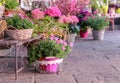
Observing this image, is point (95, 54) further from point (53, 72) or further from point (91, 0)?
point (91, 0)

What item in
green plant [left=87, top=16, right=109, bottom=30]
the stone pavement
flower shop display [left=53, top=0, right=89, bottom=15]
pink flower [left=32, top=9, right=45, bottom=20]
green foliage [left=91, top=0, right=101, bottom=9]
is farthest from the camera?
green foliage [left=91, top=0, right=101, bottom=9]

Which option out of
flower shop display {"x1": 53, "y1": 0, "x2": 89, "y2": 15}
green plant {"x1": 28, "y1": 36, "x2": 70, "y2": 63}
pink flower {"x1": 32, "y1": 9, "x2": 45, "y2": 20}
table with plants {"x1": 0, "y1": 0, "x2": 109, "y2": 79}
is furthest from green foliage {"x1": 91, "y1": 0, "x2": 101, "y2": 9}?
green plant {"x1": 28, "y1": 36, "x2": 70, "y2": 63}

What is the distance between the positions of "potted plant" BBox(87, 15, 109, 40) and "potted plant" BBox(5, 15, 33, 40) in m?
3.51

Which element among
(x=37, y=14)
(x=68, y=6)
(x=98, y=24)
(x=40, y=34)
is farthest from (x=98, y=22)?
(x=40, y=34)

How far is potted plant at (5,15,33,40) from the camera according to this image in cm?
339

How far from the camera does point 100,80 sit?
3.33 m

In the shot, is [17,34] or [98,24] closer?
[17,34]

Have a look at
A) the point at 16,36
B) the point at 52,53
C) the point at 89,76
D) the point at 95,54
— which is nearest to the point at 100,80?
the point at 89,76

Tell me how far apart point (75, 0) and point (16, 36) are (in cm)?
249

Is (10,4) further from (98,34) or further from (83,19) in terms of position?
(98,34)

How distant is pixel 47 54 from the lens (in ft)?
11.9

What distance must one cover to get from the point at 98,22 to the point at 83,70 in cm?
320

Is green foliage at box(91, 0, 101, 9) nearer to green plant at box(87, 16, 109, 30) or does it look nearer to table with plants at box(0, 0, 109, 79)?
green plant at box(87, 16, 109, 30)

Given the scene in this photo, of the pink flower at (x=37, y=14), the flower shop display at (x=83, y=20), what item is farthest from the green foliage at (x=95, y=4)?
the pink flower at (x=37, y=14)
